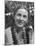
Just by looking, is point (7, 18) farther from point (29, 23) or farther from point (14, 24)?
point (29, 23)

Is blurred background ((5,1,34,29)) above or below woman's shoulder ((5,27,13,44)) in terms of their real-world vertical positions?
above

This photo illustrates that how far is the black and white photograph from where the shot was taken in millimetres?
1746

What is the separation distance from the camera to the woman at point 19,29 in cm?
176

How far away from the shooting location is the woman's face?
178 cm

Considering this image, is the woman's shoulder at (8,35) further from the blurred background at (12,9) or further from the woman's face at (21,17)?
the woman's face at (21,17)

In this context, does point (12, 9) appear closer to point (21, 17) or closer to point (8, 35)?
point (21, 17)

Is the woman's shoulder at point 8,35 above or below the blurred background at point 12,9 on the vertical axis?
below

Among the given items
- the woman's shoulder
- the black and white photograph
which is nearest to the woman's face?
the black and white photograph

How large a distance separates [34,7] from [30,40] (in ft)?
2.23

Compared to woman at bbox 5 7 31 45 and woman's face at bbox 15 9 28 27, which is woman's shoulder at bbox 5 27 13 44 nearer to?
woman at bbox 5 7 31 45

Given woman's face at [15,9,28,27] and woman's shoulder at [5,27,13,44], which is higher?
woman's face at [15,9,28,27]

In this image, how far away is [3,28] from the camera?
171cm

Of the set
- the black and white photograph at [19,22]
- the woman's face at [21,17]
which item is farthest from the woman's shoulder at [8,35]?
the woman's face at [21,17]

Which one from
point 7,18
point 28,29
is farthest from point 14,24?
point 28,29
